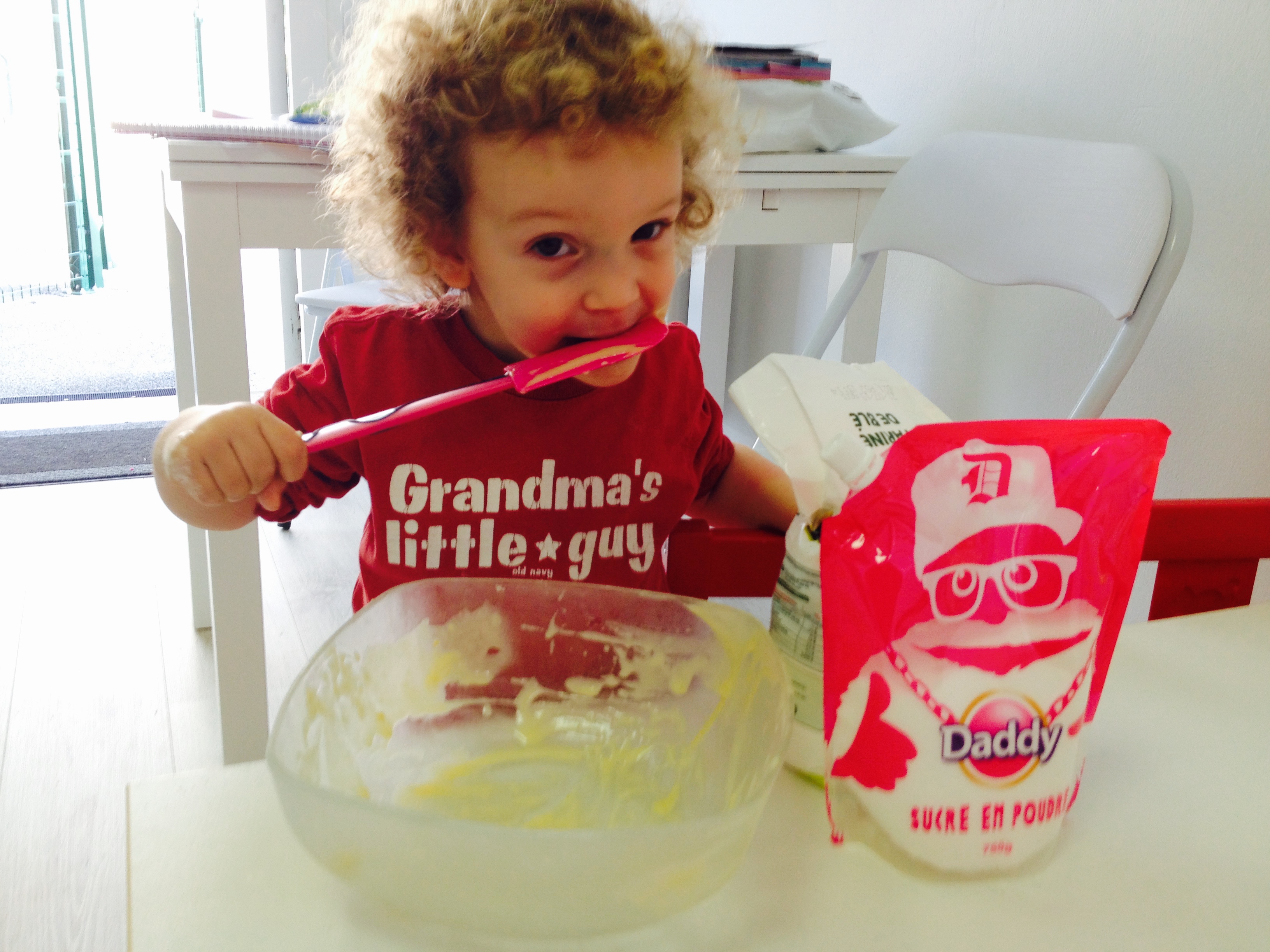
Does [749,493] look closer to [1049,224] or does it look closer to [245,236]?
[1049,224]

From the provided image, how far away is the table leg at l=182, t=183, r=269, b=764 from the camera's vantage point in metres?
0.97

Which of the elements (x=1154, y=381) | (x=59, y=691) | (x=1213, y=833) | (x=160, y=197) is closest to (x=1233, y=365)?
(x=1154, y=381)

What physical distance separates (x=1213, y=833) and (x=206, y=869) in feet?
1.20

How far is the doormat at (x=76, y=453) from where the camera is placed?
2209 mm

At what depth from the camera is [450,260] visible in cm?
65

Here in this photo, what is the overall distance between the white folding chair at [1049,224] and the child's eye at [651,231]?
421 millimetres

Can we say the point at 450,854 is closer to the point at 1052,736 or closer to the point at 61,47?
the point at 1052,736

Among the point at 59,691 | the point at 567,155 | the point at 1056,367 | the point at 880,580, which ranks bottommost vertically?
the point at 59,691

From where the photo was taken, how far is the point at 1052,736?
36 cm

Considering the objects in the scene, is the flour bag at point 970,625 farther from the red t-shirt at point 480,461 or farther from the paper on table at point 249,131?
the paper on table at point 249,131

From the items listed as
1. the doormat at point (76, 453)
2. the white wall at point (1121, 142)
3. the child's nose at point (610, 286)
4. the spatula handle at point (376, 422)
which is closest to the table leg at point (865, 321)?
the white wall at point (1121, 142)

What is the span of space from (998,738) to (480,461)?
1.33 feet

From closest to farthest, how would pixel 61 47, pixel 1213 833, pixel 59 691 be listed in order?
pixel 1213 833 < pixel 59 691 < pixel 61 47

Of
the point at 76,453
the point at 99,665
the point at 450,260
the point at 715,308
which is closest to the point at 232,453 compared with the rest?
the point at 450,260
